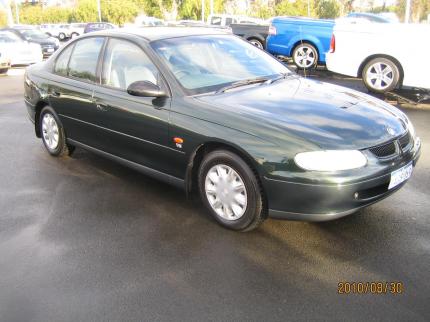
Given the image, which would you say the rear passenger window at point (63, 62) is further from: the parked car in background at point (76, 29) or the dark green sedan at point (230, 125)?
the parked car in background at point (76, 29)

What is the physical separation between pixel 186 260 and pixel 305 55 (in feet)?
32.8

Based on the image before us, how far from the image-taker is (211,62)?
171 inches

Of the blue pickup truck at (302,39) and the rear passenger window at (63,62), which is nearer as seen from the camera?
the rear passenger window at (63,62)

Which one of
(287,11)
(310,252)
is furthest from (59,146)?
(287,11)

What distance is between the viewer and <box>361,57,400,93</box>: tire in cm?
855

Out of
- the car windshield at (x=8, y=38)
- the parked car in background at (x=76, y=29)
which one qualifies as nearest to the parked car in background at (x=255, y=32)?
the car windshield at (x=8, y=38)

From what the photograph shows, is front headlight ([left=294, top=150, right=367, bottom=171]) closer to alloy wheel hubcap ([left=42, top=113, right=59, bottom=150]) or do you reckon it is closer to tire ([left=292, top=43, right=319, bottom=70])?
alloy wheel hubcap ([left=42, top=113, right=59, bottom=150])

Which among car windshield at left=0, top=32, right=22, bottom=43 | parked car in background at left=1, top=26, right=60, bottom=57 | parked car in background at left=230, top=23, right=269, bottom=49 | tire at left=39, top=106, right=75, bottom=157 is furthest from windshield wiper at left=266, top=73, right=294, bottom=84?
parked car in background at left=1, top=26, right=60, bottom=57

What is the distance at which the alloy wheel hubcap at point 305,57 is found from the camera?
1216cm

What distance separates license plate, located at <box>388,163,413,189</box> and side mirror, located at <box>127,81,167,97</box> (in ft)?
6.53

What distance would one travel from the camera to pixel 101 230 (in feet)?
12.5

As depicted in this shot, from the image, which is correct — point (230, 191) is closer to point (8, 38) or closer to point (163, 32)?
point (163, 32)

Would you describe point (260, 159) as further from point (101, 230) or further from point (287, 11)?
point (287, 11)

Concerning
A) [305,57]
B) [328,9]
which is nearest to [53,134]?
[305,57]
